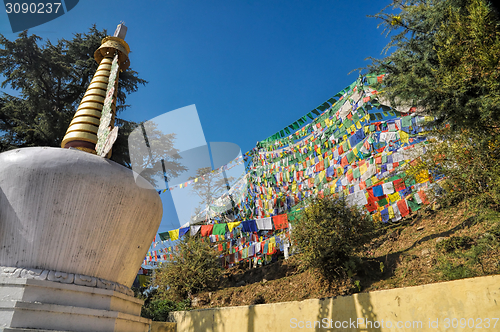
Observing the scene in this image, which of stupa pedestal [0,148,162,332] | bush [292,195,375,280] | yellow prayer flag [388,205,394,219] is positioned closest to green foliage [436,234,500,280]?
bush [292,195,375,280]

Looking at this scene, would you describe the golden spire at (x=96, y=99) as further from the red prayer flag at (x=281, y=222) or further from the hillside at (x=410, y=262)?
the red prayer flag at (x=281, y=222)

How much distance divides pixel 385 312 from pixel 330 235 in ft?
7.86

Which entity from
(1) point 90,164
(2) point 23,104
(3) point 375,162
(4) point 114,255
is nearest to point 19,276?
(4) point 114,255

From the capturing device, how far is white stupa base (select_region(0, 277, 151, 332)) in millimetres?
3287

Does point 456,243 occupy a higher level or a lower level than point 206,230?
lower

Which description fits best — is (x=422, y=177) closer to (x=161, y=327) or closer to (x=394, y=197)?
(x=394, y=197)

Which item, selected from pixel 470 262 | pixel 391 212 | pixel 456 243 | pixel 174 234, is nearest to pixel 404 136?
pixel 391 212

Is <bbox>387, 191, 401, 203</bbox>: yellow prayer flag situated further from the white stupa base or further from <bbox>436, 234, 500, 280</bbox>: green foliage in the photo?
the white stupa base

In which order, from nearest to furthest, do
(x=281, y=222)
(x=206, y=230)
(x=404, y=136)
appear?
(x=404, y=136), (x=281, y=222), (x=206, y=230)

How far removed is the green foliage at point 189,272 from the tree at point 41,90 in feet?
15.1

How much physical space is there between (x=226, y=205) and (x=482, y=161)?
1385 centimetres

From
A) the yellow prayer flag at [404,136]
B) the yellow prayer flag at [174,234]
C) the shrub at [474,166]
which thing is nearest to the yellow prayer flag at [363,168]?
the yellow prayer flag at [404,136]

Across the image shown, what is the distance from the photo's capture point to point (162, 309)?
9.48m

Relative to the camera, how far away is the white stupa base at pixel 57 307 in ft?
10.8
